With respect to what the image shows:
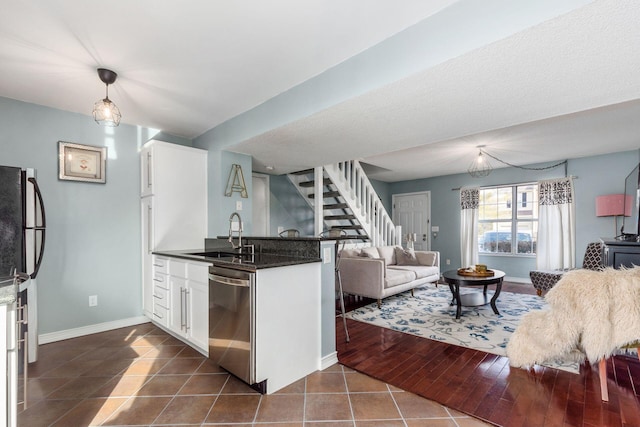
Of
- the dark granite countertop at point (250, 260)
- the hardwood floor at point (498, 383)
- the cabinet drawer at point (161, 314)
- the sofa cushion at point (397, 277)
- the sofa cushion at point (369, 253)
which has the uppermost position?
the dark granite countertop at point (250, 260)

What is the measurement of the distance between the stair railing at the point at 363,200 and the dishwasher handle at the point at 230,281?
9.96ft

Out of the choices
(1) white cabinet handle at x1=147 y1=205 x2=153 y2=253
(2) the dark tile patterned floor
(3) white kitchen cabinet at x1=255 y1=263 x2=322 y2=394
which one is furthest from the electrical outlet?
(1) white cabinet handle at x1=147 y1=205 x2=153 y2=253

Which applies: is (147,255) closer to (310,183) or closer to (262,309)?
(262,309)

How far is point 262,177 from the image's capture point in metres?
5.14

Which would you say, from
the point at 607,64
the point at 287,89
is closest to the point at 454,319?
the point at 607,64

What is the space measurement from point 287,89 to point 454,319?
10.5ft

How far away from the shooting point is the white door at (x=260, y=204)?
199 inches

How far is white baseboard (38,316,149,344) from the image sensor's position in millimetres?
2975

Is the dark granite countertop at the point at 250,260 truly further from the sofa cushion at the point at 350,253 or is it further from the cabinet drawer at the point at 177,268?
the sofa cushion at the point at 350,253

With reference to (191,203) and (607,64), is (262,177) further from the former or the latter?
(607,64)

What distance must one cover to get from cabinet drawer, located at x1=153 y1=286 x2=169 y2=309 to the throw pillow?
12.9ft

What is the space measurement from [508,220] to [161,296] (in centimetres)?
647

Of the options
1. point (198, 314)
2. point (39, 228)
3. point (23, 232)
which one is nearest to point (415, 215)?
point (198, 314)

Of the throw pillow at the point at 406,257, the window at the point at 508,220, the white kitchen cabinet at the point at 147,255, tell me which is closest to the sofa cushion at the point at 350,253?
the throw pillow at the point at 406,257
